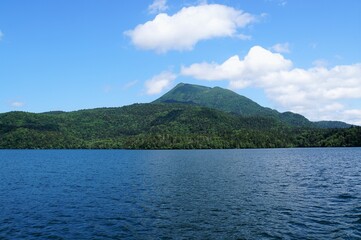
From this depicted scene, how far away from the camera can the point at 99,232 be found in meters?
40.8

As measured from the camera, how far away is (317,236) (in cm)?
3875

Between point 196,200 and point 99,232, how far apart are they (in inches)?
967

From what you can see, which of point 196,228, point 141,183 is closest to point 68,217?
point 196,228

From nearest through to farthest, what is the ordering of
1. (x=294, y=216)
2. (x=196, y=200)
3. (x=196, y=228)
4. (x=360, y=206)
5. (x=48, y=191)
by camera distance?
(x=196, y=228) < (x=294, y=216) < (x=360, y=206) < (x=196, y=200) < (x=48, y=191)

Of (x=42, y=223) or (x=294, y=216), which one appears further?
(x=294, y=216)

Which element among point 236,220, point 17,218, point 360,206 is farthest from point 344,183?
point 17,218

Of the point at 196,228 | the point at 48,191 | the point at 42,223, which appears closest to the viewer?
the point at 196,228

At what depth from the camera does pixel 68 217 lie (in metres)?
48.7

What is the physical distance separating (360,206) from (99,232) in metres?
42.4

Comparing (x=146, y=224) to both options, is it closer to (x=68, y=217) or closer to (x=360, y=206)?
(x=68, y=217)

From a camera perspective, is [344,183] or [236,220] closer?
[236,220]

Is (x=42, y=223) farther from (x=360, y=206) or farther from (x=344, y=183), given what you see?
(x=344, y=183)

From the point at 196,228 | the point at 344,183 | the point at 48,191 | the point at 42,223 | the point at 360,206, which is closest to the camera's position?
the point at 196,228

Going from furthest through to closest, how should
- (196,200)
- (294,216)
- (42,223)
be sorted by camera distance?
(196,200) → (294,216) → (42,223)
